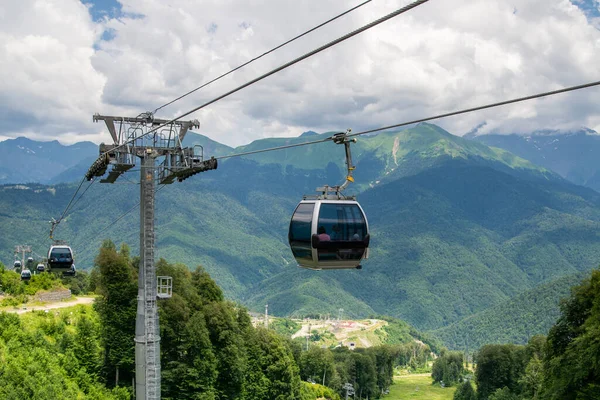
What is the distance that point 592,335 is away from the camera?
3319 cm

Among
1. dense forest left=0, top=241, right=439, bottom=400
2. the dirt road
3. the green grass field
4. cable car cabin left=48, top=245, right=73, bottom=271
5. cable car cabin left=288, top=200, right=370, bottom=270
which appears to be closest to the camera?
cable car cabin left=288, top=200, right=370, bottom=270

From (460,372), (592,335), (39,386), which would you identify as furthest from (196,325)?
(460,372)

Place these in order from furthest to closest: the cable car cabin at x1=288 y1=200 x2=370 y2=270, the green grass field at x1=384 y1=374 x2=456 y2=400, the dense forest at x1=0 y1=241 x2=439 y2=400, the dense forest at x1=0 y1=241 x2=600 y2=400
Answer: the green grass field at x1=384 y1=374 x2=456 y2=400 → the dense forest at x1=0 y1=241 x2=600 y2=400 → the dense forest at x1=0 y1=241 x2=439 y2=400 → the cable car cabin at x1=288 y1=200 x2=370 y2=270

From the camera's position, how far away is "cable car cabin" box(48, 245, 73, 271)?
40625 millimetres

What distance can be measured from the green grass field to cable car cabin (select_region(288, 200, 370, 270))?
105685 millimetres

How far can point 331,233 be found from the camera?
18.0 meters

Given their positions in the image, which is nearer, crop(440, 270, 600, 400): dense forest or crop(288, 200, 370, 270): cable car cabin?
crop(288, 200, 370, 270): cable car cabin

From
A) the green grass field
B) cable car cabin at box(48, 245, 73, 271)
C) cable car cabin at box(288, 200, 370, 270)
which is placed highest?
cable car cabin at box(48, 245, 73, 271)

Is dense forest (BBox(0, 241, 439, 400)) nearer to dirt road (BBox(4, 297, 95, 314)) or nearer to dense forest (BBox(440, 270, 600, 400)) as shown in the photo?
dirt road (BBox(4, 297, 95, 314))

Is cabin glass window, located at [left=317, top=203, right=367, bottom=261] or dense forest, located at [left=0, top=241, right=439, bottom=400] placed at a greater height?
cabin glass window, located at [left=317, top=203, right=367, bottom=261]

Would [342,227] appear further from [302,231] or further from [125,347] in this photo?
[125,347]

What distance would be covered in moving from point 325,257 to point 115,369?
27.6 meters

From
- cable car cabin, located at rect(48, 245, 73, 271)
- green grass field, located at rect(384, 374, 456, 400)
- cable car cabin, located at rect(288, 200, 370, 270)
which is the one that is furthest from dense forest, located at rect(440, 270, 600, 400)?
green grass field, located at rect(384, 374, 456, 400)

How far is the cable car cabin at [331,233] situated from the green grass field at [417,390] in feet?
347
